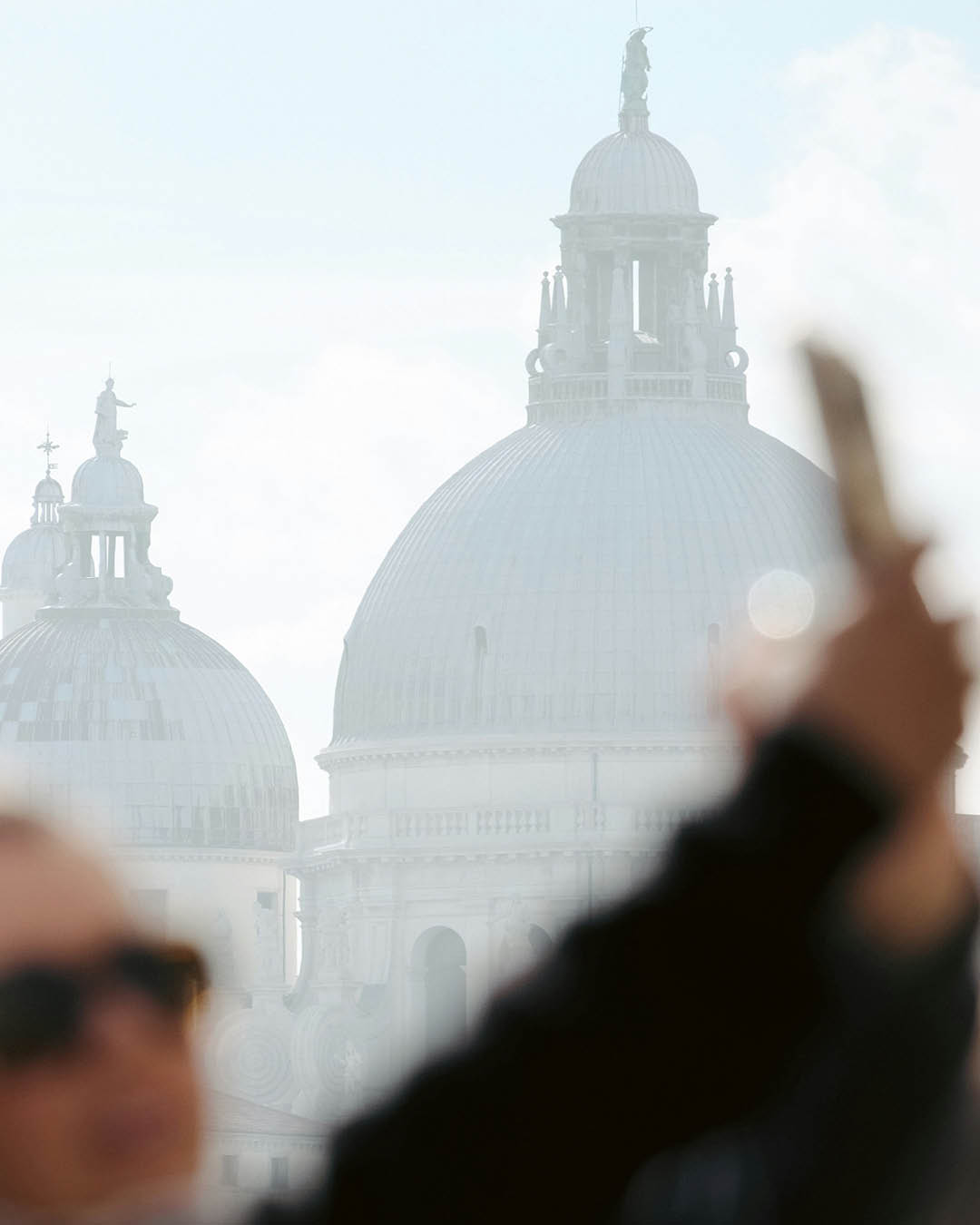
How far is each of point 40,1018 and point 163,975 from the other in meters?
0.12

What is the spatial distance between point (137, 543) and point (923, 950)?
11908 centimetres

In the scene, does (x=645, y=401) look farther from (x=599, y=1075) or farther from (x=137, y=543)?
(x=599, y=1075)

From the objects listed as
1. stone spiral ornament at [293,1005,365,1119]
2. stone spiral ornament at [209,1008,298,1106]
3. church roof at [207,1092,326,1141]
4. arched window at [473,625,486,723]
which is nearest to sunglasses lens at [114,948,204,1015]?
church roof at [207,1092,326,1141]

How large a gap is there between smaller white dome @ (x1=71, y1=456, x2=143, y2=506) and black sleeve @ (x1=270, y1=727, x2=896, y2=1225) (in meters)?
116

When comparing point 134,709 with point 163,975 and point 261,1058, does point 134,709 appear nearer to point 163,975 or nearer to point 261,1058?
point 261,1058

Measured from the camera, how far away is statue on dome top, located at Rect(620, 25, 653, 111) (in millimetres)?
116750

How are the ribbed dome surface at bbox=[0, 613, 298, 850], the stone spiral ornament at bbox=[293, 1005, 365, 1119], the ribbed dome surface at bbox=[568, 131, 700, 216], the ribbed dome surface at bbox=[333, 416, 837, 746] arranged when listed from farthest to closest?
1. the ribbed dome surface at bbox=[0, 613, 298, 850]
2. the ribbed dome surface at bbox=[568, 131, 700, 216]
3. the ribbed dome surface at bbox=[333, 416, 837, 746]
4. the stone spiral ornament at bbox=[293, 1005, 365, 1119]

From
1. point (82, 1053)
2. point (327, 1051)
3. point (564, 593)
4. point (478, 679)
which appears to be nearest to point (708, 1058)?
point (82, 1053)

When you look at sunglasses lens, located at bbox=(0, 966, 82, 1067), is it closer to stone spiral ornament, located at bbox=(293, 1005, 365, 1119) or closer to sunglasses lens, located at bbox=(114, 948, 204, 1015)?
sunglasses lens, located at bbox=(114, 948, 204, 1015)

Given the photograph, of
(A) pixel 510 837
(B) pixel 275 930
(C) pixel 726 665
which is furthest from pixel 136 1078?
(B) pixel 275 930

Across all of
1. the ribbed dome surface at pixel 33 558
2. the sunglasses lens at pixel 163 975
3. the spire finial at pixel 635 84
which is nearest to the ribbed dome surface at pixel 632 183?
the spire finial at pixel 635 84

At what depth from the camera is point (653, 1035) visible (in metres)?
2.16

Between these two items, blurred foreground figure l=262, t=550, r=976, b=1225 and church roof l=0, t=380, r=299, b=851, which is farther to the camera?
church roof l=0, t=380, r=299, b=851

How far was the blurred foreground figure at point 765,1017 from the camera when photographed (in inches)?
83.0
